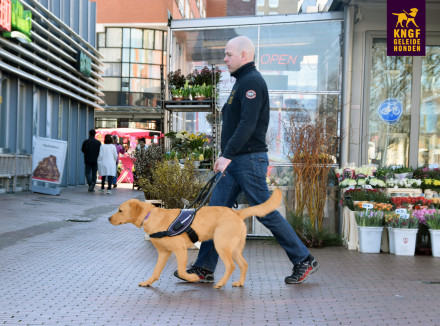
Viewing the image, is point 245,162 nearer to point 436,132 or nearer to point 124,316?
point 124,316

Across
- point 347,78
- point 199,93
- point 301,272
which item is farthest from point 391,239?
point 347,78

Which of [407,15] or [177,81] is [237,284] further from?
[407,15]

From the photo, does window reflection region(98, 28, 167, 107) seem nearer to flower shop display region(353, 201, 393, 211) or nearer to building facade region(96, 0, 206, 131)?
building facade region(96, 0, 206, 131)

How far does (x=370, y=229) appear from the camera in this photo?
7855mm

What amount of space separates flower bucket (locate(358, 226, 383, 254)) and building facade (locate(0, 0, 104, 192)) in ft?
35.8

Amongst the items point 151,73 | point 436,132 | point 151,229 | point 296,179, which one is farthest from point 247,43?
point 151,73

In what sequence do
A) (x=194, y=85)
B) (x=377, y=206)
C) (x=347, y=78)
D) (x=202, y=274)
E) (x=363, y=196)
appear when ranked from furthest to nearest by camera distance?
1. (x=347, y=78)
2. (x=194, y=85)
3. (x=363, y=196)
4. (x=377, y=206)
5. (x=202, y=274)

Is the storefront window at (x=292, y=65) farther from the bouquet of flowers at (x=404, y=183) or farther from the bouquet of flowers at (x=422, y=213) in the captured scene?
the bouquet of flowers at (x=422, y=213)

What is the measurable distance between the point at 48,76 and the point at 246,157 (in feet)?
47.7

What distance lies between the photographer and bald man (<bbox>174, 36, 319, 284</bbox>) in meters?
5.43

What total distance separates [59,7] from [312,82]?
1195 cm

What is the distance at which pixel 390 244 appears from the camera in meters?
7.98

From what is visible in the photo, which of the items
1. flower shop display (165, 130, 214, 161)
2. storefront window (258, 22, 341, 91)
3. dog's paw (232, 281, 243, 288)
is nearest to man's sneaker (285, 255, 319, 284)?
dog's paw (232, 281, 243, 288)

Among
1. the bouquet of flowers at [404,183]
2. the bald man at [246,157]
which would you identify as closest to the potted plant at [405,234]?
the bouquet of flowers at [404,183]
